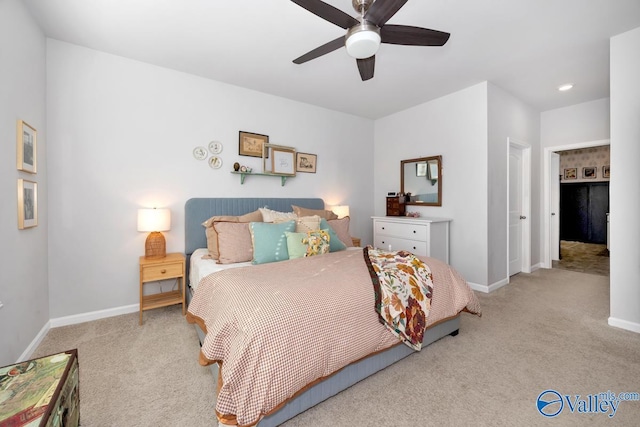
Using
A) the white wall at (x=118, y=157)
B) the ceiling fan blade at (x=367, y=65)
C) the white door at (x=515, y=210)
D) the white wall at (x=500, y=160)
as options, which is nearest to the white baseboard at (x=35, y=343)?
the white wall at (x=118, y=157)

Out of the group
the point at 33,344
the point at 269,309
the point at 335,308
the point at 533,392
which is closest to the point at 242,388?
the point at 269,309

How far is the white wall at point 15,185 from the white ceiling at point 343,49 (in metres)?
0.34

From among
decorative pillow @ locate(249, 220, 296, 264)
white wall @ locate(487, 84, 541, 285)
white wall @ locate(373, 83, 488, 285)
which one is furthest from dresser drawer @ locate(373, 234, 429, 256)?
decorative pillow @ locate(249, 220, 296, 264)

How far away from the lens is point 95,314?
9.07 ft

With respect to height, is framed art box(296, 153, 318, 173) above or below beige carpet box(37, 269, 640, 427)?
above

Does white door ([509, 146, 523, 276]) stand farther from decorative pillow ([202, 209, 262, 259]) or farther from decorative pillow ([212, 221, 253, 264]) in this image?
decorative pillow ([212, 221, 253, 264])

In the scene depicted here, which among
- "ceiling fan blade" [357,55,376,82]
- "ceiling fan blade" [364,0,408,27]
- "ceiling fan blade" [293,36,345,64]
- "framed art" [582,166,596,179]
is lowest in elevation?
"framed art" [582,166,596,179]

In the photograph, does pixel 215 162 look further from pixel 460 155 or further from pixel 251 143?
pixel 460 155

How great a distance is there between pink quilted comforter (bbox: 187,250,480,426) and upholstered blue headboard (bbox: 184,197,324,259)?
1.30 metres

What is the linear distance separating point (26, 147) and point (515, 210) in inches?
227

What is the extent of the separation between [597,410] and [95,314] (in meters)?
4.06

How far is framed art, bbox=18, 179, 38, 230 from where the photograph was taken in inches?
79.0

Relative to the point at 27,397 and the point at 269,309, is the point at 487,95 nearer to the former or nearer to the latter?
the point at 269,309

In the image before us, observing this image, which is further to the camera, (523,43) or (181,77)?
(181,77)
